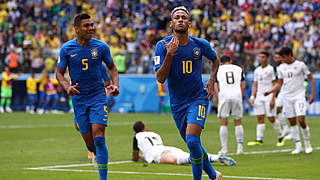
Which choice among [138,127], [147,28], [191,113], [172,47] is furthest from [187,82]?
[147,28]

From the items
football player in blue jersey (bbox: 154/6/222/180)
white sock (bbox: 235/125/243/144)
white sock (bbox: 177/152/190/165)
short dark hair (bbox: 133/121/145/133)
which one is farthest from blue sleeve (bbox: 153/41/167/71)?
white sock (bbox: 235/125/243/144)

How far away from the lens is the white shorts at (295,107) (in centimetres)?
1573

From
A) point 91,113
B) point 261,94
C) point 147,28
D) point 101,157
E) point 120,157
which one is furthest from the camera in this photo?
point 147,28

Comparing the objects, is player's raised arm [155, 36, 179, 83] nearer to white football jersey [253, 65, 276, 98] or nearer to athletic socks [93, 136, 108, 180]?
athletic socks [93, 136, 108, 180]

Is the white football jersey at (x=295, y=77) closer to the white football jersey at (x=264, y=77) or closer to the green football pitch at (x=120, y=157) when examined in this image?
the green football pitch at (x=120, y=157)

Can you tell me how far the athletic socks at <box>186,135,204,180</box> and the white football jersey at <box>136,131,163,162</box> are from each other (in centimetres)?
455

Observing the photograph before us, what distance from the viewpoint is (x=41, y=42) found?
128 ft

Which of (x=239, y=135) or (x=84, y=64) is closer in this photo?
(x=84, y=64)

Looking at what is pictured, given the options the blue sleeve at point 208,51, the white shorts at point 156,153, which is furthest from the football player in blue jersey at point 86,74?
the white shorts at point 156,153

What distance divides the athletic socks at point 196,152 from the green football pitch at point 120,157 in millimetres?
2178

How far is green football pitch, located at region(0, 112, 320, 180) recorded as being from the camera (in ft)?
39.1

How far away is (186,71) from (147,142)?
4692 mm

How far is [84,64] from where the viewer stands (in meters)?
9.95

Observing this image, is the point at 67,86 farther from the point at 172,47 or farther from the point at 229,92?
the point at 229,92
